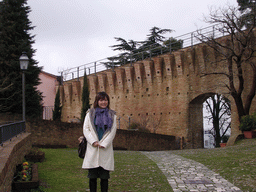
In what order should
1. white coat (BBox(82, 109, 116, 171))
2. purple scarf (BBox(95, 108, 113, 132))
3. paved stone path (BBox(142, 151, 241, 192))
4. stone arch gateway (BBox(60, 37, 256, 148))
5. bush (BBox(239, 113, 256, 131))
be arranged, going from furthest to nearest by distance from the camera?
stone arch gateway (BBox(60, 37, 256, 148)), bush (BBox(239, 113, 256, 131)), paved stone path (BBox(142, 151, 241, 192)), purple scarf (BBox(95, 108, 113, 132)), white coat (BBox(82, 109, 116, 171))

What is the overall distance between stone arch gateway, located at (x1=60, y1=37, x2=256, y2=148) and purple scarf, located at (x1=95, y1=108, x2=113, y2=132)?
1659 cm

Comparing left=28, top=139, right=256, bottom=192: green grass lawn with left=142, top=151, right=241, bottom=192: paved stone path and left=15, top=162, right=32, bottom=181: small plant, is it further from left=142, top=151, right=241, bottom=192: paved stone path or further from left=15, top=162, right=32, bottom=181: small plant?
left=15, top=162, right=32, bottom=181: small plant

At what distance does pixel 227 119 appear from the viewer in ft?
113

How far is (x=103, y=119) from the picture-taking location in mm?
4699

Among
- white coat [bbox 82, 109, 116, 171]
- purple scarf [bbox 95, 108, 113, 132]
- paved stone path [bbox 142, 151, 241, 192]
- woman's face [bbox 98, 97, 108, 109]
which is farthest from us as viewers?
paved stone path [bbox 142, 151, 241, 192]

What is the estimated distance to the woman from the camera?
455cm

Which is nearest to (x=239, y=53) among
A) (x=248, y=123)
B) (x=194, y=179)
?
(x=248, y=123)

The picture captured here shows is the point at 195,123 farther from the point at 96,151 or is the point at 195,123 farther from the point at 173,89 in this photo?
the point at 96,151

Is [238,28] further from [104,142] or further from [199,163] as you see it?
[104,142]

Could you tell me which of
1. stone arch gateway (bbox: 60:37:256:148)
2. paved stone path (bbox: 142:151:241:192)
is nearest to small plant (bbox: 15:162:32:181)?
paved stone path (bbox: 142:151:241:192)

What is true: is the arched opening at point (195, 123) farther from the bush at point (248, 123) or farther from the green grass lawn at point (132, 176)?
the green grass lawn at point (132, 176)

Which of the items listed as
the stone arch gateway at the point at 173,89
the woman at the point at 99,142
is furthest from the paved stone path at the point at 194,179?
the stone arch gateway at the point at 173,89

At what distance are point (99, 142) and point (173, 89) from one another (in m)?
20.9

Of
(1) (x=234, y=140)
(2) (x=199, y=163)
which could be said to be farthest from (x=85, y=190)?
(1) (x=234, y=140)
